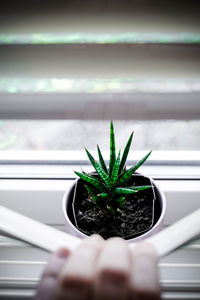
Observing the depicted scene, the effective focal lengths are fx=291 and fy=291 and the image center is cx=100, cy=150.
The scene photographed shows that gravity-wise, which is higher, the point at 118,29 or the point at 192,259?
the point at 118,29

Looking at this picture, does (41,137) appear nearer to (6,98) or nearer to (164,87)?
(6,98)

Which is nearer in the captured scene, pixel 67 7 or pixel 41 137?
pixel 67 7

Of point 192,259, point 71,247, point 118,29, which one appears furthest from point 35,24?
point 192,259

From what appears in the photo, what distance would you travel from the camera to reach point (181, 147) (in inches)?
35.2

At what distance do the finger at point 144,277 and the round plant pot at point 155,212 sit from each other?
24 cm

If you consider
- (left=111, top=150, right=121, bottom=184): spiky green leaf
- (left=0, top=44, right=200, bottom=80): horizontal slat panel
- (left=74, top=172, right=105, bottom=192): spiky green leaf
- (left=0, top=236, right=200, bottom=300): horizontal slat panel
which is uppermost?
(left=0, top=44, right=200, bottom=80): horizontal slat panel

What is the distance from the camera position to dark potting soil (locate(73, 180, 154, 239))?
0.65m

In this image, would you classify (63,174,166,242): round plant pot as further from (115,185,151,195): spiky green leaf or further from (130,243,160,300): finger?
(130,243,160,300): finger

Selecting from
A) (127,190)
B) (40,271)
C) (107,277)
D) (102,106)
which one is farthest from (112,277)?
(102,106)

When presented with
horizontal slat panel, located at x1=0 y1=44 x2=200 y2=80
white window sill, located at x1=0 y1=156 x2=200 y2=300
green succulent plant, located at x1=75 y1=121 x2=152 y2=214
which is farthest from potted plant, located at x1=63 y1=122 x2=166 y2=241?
horizontal slat panel, located at x1=0 y1=44 x2=200 y2=80

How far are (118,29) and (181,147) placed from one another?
1.34ft

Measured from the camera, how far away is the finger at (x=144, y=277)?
0.97ft

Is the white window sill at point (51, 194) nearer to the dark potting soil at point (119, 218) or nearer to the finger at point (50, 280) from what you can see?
the dark potting soil at point (119, 218)

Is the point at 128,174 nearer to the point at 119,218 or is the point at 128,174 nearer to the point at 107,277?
the point at 119,218
